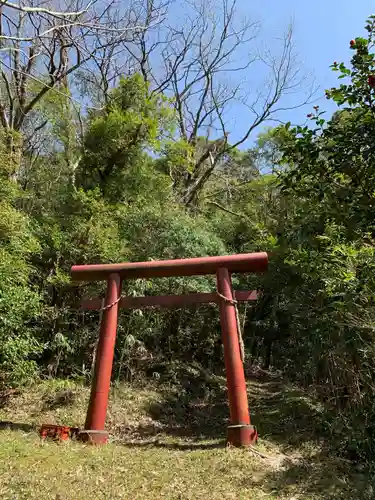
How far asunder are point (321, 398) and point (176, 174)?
11342 millimetres

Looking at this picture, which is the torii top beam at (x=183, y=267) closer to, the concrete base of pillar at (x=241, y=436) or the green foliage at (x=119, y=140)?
the concrete base of pillar at (x=241, y=436)

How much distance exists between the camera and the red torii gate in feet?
18.1

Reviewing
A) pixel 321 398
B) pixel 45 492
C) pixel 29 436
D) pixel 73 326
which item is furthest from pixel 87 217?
pixel 45 492

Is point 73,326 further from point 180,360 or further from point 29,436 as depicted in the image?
point 29,436

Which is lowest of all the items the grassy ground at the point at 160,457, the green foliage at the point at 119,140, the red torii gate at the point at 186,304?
the grassy ground at the point at 160,457

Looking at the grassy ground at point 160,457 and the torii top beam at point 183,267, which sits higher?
the torii top beam at point 183,267

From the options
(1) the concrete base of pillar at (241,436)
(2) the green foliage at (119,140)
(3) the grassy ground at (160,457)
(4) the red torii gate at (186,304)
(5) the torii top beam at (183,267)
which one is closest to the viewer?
(3) the grassy ground at (160,457)

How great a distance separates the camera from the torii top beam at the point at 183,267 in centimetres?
623

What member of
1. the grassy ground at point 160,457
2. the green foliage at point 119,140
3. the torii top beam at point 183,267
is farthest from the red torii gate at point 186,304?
the green foliage at point 119,140

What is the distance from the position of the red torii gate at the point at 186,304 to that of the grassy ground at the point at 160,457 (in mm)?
342

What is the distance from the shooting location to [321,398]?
724cm

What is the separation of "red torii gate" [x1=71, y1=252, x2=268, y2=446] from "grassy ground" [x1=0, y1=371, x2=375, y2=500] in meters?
0.34

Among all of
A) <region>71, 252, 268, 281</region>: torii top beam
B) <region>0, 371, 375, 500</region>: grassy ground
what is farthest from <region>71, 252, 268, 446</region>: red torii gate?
<region>0, 371, 375, 500</region>: grassy ground

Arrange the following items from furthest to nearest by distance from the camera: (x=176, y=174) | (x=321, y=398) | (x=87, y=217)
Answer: (x=176, y=174) < (x=87, y=217) < (x=321, y=398)
